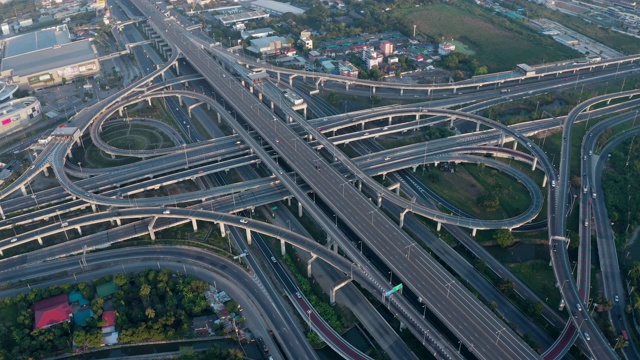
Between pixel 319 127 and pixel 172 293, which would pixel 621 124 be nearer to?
pixel 319 127

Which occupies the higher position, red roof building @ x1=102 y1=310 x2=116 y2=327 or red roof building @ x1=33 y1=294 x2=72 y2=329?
red roof building @ x1=33 y1=294 x2=72 y2=329

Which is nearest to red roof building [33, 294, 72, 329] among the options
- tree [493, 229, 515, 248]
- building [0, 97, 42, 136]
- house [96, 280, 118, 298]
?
house [96, 280, 118, 298]

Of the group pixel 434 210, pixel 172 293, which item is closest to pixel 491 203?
pixel 434 210

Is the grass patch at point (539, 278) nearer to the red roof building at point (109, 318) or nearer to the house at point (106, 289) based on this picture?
the red roof building at point (109, 318)

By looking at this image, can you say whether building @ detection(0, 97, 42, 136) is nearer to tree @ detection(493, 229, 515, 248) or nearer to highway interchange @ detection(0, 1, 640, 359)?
highway interchange @ detection(0, 1, 640, 359)

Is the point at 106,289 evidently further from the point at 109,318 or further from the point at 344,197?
the point at 344,197

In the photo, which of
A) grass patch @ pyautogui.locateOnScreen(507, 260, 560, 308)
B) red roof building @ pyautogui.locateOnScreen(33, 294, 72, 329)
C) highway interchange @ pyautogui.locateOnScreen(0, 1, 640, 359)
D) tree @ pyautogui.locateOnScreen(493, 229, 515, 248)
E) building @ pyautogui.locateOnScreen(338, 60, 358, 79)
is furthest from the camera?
building @ pyautogui.locateOnScreen(338, 60, 358, 79)

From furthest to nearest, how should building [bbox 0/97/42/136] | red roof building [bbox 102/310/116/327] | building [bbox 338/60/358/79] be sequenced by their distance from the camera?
building [bbox 338/60/358/79] < building [bbox 0/97/42/136] < red roof building [bbox 102/310/116/327]
